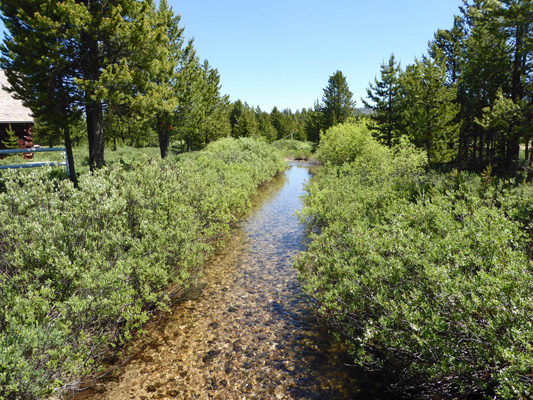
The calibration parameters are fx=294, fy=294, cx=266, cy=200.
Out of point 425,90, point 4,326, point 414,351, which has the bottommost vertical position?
point 414,351

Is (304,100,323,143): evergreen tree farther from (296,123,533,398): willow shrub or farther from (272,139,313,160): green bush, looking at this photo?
(296,123,533,398): willow shrub

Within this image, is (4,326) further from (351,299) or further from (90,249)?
(351,299)

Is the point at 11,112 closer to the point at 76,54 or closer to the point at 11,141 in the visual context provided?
the point at 11,141

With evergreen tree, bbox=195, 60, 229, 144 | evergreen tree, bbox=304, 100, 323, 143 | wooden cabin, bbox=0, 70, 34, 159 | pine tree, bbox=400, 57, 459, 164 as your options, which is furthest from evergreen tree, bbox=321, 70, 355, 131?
wooden cabin, bbox=0, 70, 34, 159

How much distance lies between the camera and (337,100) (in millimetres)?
61938

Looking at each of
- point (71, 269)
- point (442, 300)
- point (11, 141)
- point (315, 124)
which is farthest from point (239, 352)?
point (315, 124)

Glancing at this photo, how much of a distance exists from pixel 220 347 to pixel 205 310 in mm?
1658

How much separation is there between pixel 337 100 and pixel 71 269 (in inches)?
2510

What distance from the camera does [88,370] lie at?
465 centimetres

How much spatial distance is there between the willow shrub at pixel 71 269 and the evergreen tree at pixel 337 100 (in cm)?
5818

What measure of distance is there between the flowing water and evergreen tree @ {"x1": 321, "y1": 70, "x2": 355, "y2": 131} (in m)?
56.7

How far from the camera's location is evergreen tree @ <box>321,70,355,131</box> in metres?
61.4

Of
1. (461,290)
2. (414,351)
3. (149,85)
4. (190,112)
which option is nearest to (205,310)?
(414,351)

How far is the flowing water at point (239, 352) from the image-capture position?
537 cm
